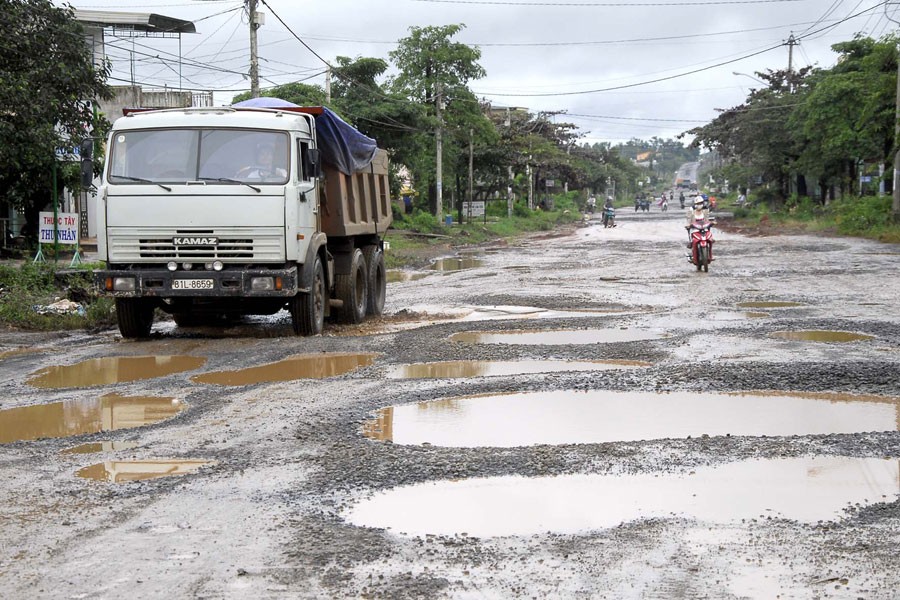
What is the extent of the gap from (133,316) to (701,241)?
12067mm

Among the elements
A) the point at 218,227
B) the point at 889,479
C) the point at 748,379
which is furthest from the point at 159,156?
the point at 889,479

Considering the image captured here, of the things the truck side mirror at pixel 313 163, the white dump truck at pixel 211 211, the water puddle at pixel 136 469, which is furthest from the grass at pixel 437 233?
the water puddle at pixel 136 469

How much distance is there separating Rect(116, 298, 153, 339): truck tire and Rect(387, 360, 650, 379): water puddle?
3.82m

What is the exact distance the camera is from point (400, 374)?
9.03m

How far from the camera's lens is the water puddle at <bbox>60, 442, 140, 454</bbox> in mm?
6328

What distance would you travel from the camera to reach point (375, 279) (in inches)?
582

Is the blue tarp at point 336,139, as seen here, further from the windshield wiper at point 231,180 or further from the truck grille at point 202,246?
the truck grille at point 202,246

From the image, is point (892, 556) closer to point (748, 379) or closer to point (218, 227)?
point (748, 379)

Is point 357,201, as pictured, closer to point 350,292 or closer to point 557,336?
point 350,292

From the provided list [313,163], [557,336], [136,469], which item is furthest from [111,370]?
[557,336]

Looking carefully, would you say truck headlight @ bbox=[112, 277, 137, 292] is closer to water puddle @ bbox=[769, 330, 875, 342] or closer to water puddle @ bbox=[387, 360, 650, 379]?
water puddle @ bbox=[387, 360, 650, 379]

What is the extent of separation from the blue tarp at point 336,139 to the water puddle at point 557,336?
2.62 metres

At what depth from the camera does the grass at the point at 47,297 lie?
43.2ft

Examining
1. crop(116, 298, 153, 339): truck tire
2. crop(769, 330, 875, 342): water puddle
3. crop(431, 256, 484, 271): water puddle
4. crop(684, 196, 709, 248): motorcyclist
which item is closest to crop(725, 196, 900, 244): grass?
crop(431, 256, 484, 271): water puddle
